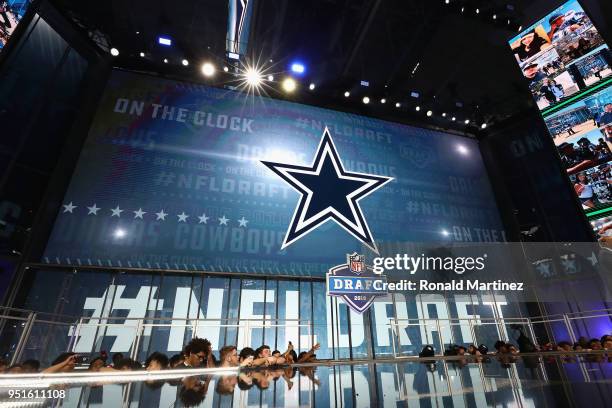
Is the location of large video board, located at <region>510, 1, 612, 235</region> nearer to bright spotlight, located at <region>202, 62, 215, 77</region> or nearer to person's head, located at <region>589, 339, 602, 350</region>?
person's head, located at <region>589, 339, 602, 350</region>

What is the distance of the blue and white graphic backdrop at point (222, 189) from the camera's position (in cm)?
647

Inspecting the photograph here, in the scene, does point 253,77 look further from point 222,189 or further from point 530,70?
point 530,70

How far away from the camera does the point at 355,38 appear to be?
8.16 m

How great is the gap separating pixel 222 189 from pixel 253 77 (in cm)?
379

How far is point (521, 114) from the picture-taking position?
10508 millimetres

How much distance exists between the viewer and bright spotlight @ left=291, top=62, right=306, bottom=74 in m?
8.59

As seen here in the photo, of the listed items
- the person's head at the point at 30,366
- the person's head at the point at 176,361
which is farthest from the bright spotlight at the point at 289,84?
the person's head at the point at 30,366

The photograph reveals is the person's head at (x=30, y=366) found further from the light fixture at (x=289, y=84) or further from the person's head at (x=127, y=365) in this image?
the light fixture at (x=289, y=84)

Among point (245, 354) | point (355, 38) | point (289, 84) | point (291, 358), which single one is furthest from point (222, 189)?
point (355, 38)

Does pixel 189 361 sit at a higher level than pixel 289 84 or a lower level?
lower

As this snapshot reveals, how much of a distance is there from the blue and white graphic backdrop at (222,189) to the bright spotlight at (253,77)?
476mm

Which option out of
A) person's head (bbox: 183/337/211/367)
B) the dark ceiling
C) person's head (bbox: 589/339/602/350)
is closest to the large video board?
the dark ceiling

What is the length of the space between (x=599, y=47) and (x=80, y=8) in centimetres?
1269

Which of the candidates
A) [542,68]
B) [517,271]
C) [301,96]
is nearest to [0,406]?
[301,96]
